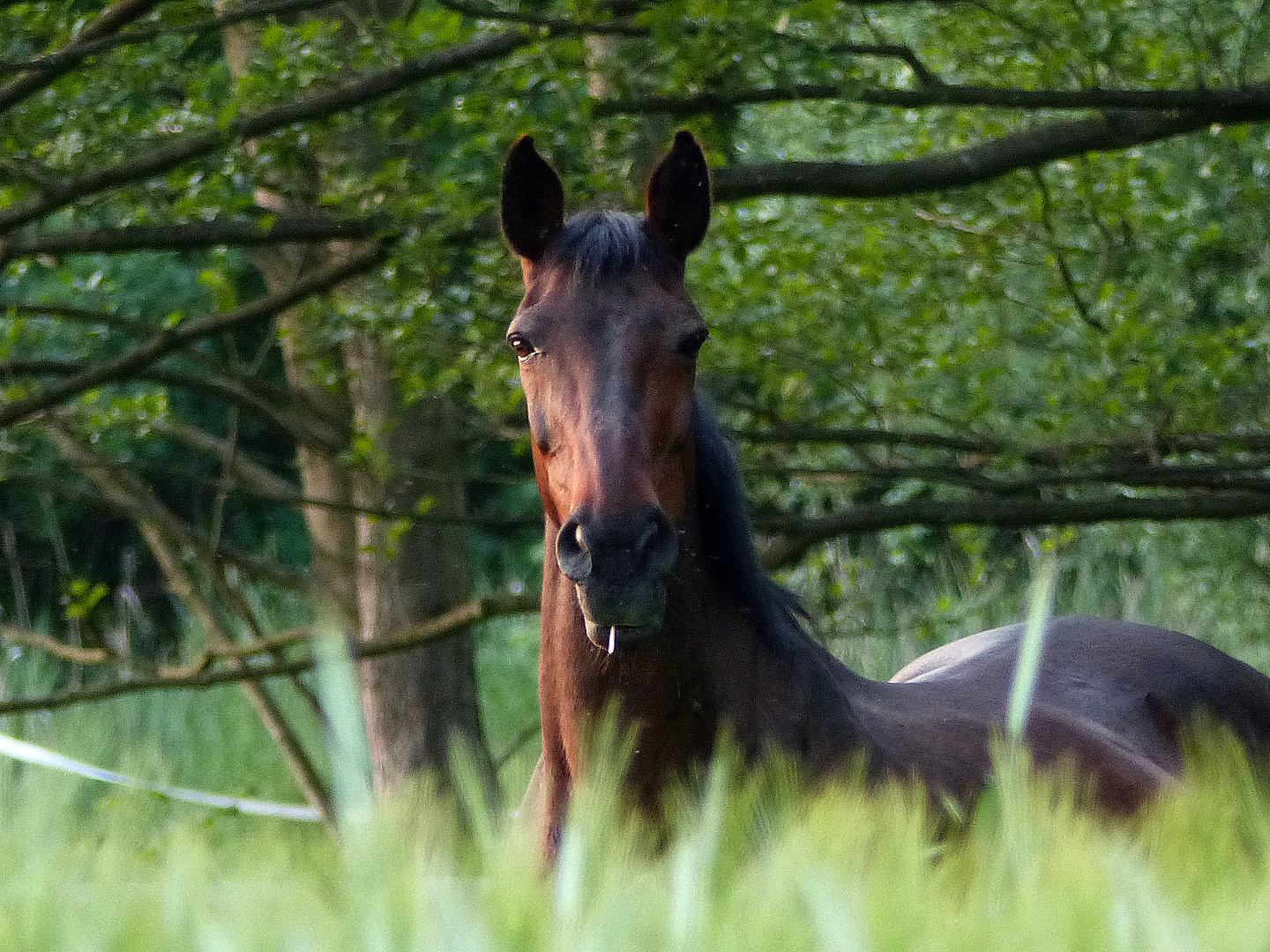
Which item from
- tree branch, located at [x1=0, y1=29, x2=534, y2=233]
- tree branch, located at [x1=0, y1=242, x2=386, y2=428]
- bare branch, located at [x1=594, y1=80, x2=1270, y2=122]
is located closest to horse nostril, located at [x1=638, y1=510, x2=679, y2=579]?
bare branch, located at [x1=594, y1=80, x2=1270, y2=122]

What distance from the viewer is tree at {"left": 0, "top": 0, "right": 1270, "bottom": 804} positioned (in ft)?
14.1

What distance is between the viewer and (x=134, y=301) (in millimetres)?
11133

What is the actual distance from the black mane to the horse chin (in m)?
0.71

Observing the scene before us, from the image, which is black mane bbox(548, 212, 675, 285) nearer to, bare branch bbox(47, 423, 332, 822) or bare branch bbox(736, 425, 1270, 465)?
bare branch bbox(736, 425, 1270, 465)

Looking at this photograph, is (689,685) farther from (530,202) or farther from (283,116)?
(283,116)

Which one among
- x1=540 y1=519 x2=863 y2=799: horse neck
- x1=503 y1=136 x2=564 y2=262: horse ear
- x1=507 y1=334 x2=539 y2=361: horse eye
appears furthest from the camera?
x1=503 y1=136 x2=564 y2=262: horse ear

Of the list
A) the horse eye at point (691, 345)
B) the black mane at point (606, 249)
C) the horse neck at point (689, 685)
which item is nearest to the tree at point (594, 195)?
the black mane at point (606, 249)

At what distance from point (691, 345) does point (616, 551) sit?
579 mm

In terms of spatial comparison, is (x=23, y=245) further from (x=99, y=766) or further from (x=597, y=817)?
(x=597, y=817)

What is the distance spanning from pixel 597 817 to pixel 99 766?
62cm

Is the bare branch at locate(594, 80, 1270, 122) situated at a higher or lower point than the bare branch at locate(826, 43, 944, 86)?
lower

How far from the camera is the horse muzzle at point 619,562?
2518 mm

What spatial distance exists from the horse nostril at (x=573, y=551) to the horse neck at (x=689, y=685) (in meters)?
0.30

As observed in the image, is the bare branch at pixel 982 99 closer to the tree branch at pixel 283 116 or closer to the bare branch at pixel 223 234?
the tree branch at pixel 283 116
